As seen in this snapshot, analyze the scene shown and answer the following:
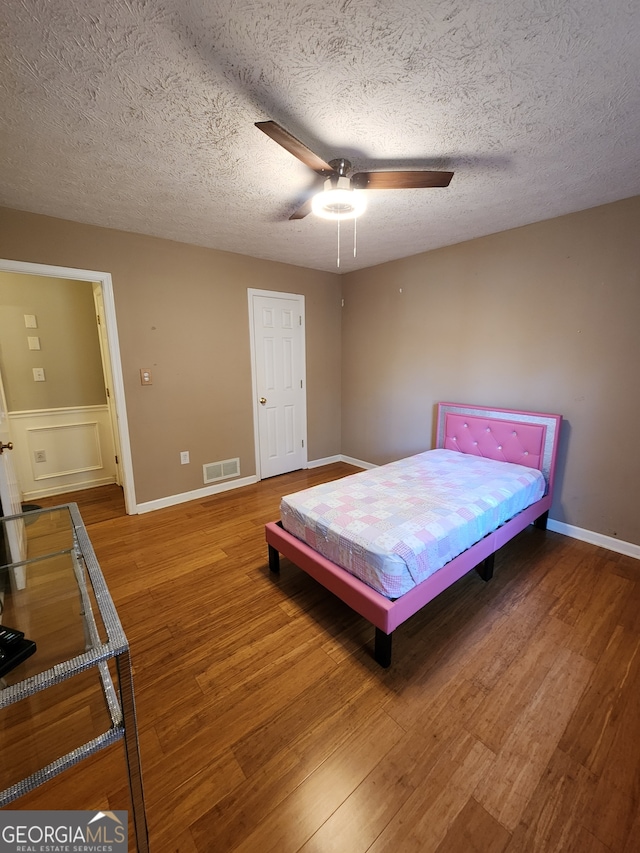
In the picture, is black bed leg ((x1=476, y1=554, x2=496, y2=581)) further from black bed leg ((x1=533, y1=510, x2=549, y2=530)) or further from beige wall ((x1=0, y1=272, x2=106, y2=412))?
beige wall ((x1=0, y1=272, x2=106, y2=412))

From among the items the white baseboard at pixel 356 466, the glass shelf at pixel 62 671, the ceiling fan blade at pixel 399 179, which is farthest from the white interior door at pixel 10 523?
the ceiling fan blade at pixel 399 179

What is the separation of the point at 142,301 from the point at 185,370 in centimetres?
71

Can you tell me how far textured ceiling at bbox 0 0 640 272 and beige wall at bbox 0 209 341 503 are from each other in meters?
0.37

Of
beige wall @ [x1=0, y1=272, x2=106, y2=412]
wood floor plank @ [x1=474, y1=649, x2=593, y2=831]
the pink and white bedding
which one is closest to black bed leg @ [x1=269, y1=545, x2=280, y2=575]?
the pink and white bedding

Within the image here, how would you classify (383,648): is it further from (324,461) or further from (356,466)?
(324,461)

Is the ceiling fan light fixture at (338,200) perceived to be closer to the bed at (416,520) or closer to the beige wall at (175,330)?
the bed at (416,520)

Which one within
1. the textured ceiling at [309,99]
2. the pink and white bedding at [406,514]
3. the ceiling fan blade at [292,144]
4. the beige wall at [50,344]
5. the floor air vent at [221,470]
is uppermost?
the textured ceiling at [309,99]

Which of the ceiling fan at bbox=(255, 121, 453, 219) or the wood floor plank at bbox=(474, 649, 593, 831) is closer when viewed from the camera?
the wood floor plank at bbox=(474, 649, 593, 831)

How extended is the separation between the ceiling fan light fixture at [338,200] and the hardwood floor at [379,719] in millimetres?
2323

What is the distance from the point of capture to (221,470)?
12.5 feet

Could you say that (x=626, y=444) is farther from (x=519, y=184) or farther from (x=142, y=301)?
(x=142, y=301)

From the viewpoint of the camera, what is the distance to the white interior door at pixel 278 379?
3.90 metres

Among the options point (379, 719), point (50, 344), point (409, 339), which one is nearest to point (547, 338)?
point (409, 339)

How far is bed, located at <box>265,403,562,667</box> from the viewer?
169 cm
